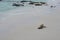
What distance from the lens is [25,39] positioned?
717 cm

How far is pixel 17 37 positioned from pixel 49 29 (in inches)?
71.0

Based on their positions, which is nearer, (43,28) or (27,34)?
(27,34)

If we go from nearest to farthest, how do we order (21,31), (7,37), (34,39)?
(34,39) < (7,37) < (21,31)

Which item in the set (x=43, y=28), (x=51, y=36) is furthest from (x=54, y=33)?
(x=43, y=28)

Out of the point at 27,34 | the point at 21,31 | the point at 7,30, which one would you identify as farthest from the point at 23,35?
the point at 7,30

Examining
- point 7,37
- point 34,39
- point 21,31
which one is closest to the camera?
point 34,39

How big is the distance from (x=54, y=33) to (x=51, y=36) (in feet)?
1.58

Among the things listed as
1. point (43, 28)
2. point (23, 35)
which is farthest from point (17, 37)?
point (43, 28)

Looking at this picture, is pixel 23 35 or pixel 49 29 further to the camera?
pixel 49 29

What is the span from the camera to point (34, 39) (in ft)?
23.3

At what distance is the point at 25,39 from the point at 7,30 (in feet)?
6.25

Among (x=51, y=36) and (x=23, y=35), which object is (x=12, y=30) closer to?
(x=23, y=35)

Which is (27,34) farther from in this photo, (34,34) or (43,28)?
(43,28)

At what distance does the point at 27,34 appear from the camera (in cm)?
793
